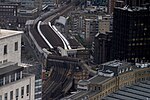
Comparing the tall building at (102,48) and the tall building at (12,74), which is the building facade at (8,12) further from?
the tall building at (12,74)

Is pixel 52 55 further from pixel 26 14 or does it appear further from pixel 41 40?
pixel 26 14

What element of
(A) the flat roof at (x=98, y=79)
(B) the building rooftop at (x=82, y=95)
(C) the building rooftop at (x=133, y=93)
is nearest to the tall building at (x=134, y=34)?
(C) the building rooftop at (x=133, y=93)

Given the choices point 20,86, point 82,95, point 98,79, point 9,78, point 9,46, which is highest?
point 9,46

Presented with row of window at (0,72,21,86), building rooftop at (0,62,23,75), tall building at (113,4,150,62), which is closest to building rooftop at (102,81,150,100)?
tall building at (113,4,150,62)

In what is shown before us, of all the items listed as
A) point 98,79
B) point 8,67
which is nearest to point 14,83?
point 8,67

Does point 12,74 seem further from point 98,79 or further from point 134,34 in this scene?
point 134,34

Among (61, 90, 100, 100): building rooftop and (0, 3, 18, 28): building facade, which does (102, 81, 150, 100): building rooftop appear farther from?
(0, 3, 18, 28): building facade

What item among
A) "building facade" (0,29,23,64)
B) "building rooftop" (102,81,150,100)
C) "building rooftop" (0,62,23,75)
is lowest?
"building rooftop" (102,81,150,100)
